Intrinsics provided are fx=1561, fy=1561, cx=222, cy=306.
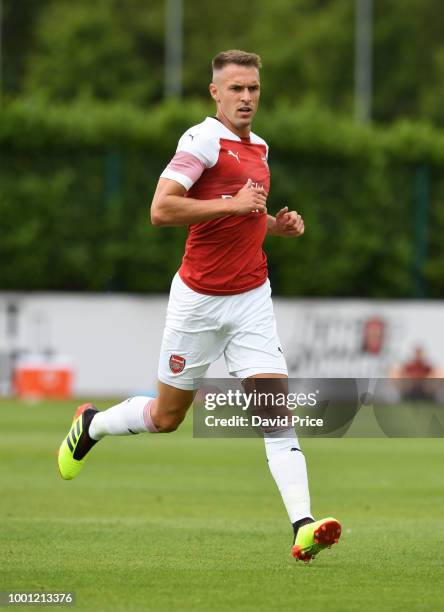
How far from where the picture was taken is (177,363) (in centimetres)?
912

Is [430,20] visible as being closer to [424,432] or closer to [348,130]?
[348,130]

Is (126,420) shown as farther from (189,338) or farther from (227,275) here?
(227,275)

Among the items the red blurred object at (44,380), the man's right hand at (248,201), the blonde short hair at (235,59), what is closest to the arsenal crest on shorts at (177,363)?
the man's right hand at (248,201)

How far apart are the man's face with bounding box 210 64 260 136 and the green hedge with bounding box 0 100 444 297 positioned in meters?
24.1

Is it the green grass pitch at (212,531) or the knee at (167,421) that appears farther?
the knee at (167,421)

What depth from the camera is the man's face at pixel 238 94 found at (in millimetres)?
8961

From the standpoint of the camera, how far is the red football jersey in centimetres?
893

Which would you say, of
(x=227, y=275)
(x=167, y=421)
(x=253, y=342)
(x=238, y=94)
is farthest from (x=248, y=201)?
(x=167, y=421)

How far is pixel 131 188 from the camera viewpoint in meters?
34.0

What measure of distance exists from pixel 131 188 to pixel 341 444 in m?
13.3

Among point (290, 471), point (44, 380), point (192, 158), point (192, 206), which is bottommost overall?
point (44, 380)

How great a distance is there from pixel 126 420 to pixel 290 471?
128cm

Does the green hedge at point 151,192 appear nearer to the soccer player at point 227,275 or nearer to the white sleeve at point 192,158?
the soccer player at point 227,275

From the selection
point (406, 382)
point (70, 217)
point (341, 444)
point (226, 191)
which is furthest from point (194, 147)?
point (70, 217)
